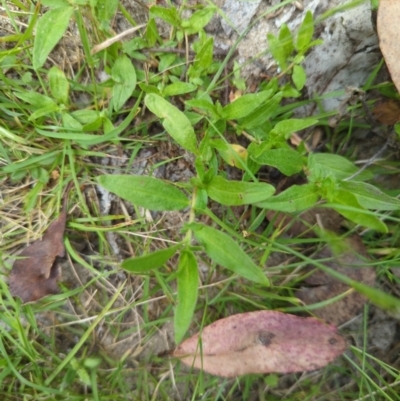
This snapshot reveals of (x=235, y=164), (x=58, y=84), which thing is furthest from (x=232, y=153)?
(x=58, y=84)

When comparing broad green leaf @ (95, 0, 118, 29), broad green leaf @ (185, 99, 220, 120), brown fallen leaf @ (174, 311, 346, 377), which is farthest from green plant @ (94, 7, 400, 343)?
brown fallen leaf @ (174, 311, 346, 377)

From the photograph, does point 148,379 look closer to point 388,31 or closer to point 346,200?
point 346,200

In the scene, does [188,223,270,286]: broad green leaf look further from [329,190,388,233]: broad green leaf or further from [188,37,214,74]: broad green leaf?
[188,37,214,74]: broad green leaf

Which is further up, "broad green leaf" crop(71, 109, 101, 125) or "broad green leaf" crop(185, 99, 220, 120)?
"broad green leaf" crop(185, 99, 220, 120)

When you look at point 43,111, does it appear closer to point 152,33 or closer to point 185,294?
point 152,33

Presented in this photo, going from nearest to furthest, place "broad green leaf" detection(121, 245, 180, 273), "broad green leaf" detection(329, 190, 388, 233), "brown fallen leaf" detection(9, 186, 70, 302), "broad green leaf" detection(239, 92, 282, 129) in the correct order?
"broad green leaf" detection(121, 245, 180, 273)
"broad green leaf" detection(329, 190, 388, 233)
"broad green leaf" detection(239, 92, 282, 129)
"brown fallen leaf" detection(9, 186, 70, 302)

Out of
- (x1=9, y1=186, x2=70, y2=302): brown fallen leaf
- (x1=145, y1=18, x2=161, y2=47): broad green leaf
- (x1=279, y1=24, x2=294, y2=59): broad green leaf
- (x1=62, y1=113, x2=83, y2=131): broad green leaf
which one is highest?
(x1=279, y1=24, x2=294, y2=59): broad green leaf

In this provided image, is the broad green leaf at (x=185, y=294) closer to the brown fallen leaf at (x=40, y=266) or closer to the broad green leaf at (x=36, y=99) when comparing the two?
the brown fallen leaf at (x=40, y=266)
